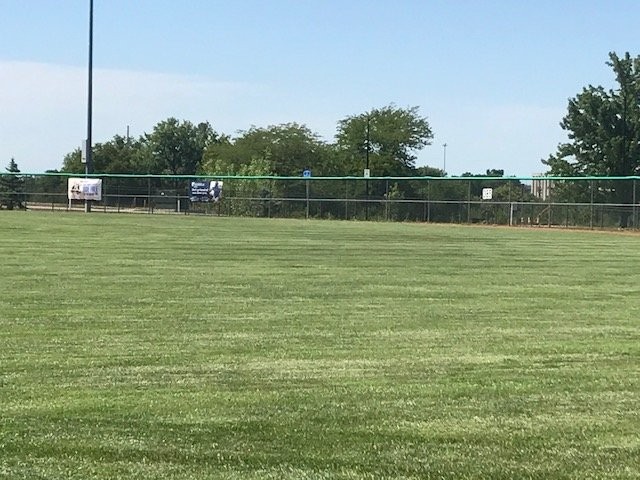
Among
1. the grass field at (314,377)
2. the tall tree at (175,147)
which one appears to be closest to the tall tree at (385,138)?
the tall tree at (175,147)

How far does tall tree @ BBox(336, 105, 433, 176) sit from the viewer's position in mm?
104875

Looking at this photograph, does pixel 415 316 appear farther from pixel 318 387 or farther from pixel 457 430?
pixel 457 430

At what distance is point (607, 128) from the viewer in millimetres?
64125

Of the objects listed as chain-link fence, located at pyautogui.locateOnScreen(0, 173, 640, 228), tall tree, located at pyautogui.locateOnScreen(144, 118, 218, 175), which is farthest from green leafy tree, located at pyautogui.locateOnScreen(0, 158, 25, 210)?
tall tree, located at pyautogui.locateOnScreen(144, 118, 218, 175)

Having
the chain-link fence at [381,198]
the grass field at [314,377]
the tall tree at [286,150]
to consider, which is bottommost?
the grass field at [314,377]

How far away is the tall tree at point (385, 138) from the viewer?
104875 mm

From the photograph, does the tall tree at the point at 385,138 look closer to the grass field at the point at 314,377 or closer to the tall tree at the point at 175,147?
the tall tree at the point at 175,147

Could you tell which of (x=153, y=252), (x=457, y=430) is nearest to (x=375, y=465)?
(x=457, y=430)

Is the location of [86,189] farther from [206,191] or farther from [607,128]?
[607,128]

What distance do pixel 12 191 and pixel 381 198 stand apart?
1016 inches

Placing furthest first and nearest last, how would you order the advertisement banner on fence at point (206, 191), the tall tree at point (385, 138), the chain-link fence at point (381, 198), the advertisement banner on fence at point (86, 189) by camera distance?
the tall tree at point (385, 138) < the advertisement banner on fence at point (86, 189) < the advertisement banner on fence at point (206, 191) < the chain-link fence at point (381, 198)

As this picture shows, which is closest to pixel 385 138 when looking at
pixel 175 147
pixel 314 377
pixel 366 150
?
pixel 366 150

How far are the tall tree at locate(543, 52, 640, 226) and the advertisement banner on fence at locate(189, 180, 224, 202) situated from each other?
2348 centimetres

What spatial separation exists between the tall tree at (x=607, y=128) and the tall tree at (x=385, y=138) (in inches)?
1549
